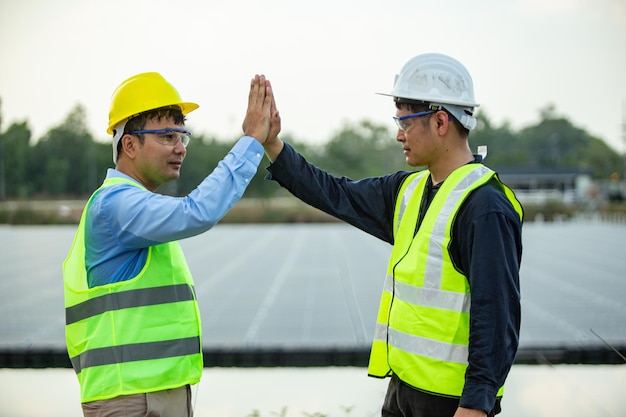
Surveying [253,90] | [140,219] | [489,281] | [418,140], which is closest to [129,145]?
[140,219]

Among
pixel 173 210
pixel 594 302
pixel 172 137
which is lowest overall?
pixel 594 302

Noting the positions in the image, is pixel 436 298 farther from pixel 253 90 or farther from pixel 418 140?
pixel 253 90

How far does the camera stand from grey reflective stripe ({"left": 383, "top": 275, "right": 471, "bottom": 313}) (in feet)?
6.64

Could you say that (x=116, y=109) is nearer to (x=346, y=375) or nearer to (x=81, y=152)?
(x=346, y=375)

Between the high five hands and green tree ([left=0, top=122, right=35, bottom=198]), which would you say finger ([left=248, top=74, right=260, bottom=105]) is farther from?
green tree ([left=0, top=122, right=35, bottom=198])

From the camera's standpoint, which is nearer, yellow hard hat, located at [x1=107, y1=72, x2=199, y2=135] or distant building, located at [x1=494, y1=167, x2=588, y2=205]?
yellow hard hat, located at [x1=107, y1=72, x2=199, y2=135]

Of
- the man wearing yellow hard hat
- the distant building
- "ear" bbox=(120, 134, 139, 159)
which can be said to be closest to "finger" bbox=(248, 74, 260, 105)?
the man wearing yellow hard hat

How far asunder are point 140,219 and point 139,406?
566 millimetres

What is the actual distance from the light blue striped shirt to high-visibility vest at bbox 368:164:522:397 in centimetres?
60

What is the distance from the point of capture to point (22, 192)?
36.0 metres

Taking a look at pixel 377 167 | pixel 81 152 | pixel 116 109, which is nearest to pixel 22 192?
pixel 81 152

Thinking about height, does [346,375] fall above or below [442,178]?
below

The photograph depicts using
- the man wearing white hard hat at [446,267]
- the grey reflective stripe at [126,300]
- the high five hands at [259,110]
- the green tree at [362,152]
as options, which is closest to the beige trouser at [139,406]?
the grey reflective stripe at [126,300]

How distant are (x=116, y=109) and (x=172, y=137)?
0.66 ft
